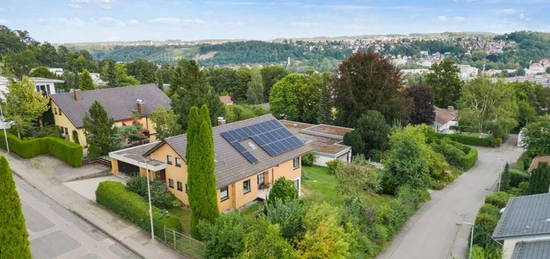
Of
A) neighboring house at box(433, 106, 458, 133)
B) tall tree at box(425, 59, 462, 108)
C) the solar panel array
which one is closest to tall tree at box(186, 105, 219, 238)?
the solar panel array

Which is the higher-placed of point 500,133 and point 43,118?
point 43,118

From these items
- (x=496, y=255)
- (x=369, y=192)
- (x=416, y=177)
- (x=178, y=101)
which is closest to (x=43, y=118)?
(x=178, y=101)

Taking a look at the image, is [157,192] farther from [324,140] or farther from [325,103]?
[325,103]

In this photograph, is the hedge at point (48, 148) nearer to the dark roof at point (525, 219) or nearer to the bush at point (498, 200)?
the dark roof at point (525, 219)

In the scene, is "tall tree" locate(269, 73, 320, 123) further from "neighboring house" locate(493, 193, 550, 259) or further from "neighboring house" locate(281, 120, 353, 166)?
"neighboring house" locate(493, 193, 550, 259)

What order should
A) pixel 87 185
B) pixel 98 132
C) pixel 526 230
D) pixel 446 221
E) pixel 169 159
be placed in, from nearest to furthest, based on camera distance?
pixel 526 230
pixel 169 159
pixel 446 221
pixel 87 185
pixel 98 132

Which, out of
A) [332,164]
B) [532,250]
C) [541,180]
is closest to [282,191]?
[532,250]

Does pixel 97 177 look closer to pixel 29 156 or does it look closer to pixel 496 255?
pixel 29 156
